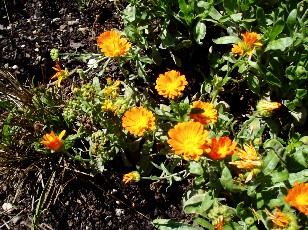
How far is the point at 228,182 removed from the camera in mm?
2354

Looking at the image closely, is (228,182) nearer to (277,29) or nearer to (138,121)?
(138,121)

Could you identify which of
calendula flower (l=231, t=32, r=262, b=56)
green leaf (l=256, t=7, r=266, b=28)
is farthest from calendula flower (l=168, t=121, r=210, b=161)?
green leaf (l=256, t=7, r=266, b=28)

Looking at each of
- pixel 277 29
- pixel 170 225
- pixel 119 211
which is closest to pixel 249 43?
pixel 277 29

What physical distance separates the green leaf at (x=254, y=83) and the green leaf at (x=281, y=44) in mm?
233

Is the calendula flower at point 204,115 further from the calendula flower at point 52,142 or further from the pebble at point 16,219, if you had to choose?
the pebble at point 16,219

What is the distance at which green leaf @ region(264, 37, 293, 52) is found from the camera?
103 inches

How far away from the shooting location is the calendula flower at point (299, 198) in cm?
206

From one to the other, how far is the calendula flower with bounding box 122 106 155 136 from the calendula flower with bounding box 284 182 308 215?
2.52 ft

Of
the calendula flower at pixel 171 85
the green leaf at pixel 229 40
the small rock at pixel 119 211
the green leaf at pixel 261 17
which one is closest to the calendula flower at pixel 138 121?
the calendula flower at pixel 171 85

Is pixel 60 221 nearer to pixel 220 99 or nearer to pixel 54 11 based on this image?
pixel 220 99

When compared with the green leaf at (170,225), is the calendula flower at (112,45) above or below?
above

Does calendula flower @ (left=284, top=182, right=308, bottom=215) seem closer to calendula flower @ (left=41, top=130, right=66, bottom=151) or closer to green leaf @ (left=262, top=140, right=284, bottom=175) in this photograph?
green leaf @ (left=262, top=140, right=284, bottom=175)

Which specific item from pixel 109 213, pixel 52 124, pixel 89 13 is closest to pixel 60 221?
pixel 109 213

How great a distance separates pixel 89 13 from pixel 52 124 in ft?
3.38
